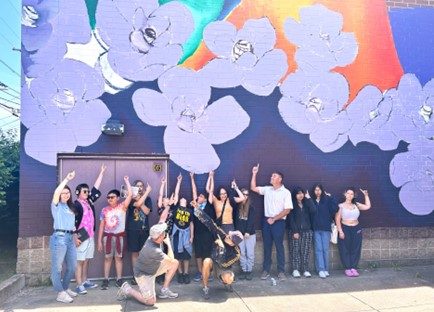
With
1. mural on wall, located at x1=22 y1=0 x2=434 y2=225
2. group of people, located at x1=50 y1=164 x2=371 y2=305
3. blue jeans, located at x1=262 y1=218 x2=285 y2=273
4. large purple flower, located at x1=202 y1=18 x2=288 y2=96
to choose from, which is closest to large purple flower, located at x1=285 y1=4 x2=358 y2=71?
mural on wall, located at x1=22 y1=0 x2=434 y2=225

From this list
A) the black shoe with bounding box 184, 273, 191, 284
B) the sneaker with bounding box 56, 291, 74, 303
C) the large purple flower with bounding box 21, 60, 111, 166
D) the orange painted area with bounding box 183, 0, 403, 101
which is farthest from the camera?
the orange painted area with bounding box 183, 0, 403, 101

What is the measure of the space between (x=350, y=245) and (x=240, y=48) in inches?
186

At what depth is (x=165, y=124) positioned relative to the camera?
7.70 metres

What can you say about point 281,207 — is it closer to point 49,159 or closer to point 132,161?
point 132,161

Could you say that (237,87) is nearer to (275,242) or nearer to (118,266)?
(275,242)

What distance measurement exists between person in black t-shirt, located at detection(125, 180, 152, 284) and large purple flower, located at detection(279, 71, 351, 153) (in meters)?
3.45

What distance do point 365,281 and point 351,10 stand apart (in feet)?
19.1

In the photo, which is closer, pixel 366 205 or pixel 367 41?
pixel 366 205

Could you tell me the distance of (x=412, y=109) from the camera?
8805mm

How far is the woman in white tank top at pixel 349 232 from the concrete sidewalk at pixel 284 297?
1.52 ft

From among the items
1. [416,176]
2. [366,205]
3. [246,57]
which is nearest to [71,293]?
[246,57]

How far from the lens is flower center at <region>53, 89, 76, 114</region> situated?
735 centimetres

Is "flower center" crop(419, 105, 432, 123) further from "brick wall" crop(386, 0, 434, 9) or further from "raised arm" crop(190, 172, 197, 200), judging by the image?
"raised arm" crop(190, 172, 197, 200)

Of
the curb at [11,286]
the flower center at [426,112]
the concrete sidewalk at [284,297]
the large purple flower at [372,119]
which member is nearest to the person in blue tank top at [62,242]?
the concrete sidewalk at [284,297]
